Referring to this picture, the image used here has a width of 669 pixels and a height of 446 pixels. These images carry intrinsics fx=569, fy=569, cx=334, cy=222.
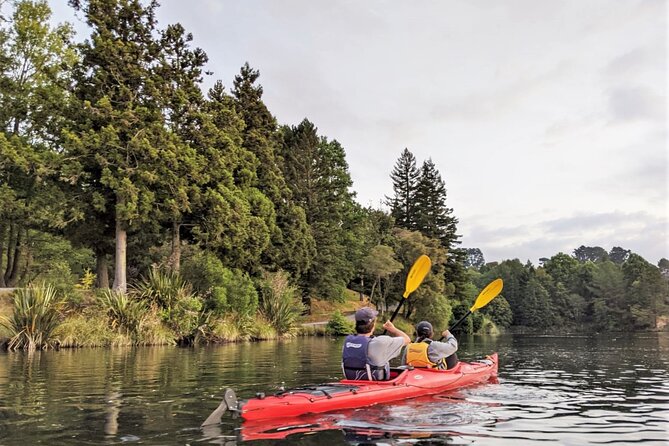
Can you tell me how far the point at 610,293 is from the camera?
290 ft

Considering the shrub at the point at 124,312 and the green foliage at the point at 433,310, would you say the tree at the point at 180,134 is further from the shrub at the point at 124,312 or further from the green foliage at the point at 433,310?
the green foliage at the point at 433,310

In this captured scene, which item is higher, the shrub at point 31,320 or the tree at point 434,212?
the tree at point 434,212

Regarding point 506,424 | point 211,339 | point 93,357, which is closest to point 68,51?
point 211,339

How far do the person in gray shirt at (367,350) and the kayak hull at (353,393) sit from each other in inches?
11.0

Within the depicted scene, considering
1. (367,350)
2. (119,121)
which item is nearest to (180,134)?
(119,121)

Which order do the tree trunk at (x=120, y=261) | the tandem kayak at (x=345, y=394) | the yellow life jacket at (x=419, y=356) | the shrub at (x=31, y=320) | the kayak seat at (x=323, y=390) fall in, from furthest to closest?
the tree trunk at (x=120, y=261) → the shrub at (x=31, y=320) → the yellow life jacket at (x=419, y=356) → the kayak seat at (x=323, y=390) → the tandem kayak at (x=345, y=394)

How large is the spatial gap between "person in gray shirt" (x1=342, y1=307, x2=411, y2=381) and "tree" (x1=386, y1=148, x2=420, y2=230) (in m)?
53.7

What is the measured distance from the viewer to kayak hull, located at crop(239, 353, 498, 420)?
7.59 m

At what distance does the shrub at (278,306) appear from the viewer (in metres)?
31.3

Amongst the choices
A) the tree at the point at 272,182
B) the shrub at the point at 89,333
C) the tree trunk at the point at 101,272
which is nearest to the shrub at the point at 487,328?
the tree at the point at 272,182

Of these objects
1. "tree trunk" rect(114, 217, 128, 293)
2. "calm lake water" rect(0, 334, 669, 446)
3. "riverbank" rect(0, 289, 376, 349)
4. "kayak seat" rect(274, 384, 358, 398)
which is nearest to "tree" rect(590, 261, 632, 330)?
"riverbank" rect(0, 289, 376, 349)

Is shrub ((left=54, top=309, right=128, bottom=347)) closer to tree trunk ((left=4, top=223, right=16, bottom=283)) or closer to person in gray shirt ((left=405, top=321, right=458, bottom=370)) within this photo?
person in gray shirt ((left=405, top=321, right=458, bottom=370))

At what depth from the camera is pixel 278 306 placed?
3144 centimetres

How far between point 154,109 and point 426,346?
2141 cm
